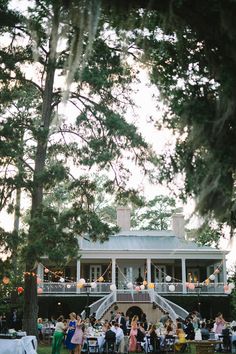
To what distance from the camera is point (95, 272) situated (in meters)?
34.2

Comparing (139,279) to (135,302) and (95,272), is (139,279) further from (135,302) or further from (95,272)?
(95,272)

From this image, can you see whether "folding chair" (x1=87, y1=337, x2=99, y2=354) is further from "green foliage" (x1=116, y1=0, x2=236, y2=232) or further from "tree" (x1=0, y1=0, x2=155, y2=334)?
"green foliage" (x1=116, y1=0, x2=236, y2=232)

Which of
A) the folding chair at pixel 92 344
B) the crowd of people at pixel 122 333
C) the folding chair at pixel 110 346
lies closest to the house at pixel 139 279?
the crowd of people at pixel 122 333

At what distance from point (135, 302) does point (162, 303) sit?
180 centimetres

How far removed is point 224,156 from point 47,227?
9.80 metres

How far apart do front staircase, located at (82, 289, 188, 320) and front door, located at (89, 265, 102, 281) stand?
487 centimetres

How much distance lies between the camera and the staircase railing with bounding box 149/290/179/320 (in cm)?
2611

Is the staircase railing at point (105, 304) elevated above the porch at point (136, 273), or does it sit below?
below

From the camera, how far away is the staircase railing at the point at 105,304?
87.2ft

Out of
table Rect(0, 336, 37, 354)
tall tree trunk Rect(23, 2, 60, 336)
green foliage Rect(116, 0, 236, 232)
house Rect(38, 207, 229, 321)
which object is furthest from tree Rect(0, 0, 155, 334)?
house Rect(38, 207, 229, 321)

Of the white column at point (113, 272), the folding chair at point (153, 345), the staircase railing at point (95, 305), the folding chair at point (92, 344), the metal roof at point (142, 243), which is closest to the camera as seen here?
the folding chair at point (92, 344)

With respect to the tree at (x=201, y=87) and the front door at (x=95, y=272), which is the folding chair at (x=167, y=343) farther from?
the front door at (x=95, y=272)

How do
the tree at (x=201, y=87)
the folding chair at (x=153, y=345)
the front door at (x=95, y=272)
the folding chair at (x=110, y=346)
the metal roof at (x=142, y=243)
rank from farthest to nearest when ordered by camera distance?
the front door at (x=95, y=272)
the metal roof at (x=142, y=243)
the folding chair at (x=153, y=345)
the folding chair at (x=110, y=346)
the tree at (x=201, y=87)

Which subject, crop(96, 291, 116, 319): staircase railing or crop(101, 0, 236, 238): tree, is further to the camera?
crop(96, 291, 116, 319): staircase railing
